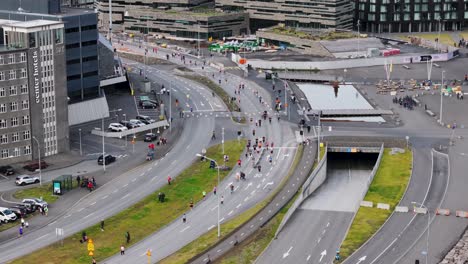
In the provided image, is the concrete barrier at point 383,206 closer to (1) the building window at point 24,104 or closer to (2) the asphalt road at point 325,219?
(2) the asphalt road at point 325,219

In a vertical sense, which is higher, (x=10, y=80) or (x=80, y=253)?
(x=10, y=80)

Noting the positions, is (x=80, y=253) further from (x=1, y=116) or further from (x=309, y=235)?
(x=1, y=116)

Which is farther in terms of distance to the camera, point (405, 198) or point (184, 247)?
point (405, 198)

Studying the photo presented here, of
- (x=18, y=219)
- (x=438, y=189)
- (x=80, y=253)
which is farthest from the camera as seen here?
(x=438, y=189)

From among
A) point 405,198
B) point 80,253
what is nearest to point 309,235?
point 405,198

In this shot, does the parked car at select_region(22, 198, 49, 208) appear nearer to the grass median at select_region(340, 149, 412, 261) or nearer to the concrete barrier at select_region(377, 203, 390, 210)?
the grass median at select_region(340, 149, 412, 261)

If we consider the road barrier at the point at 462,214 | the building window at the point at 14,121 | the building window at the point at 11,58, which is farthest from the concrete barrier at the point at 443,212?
the building window at the point at 11,58
